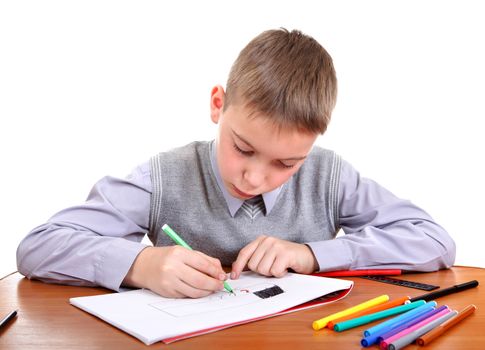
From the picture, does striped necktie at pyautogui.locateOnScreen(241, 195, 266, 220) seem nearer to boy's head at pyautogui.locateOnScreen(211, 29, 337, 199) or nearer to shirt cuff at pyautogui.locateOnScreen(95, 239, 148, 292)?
boy's head at pyautogui.locateOnScreen(211, 29, 337, 199)

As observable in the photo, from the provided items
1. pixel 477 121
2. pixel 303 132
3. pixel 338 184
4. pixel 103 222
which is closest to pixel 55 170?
pixel 103 222

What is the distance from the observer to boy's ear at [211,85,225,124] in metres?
1.15

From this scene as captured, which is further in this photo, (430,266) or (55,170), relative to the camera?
(55,170)

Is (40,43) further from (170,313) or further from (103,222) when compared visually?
(170,313)

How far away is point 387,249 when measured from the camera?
1169 mm

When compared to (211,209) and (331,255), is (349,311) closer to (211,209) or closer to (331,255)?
(331,255)

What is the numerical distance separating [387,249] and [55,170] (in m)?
1.34

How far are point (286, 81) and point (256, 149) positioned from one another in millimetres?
136

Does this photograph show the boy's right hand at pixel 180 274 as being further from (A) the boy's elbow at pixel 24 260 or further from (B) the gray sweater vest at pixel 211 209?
(B) the gray sweater vest at pixel 211 209

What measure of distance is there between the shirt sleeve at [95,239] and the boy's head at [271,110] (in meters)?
0.23

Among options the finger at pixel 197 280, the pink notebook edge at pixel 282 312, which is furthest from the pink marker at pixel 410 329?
the finger at pixel 197 280

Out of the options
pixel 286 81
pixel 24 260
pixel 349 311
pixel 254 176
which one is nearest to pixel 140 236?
pixel 24 260

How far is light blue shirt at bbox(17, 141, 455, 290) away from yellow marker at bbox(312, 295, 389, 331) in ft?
0.77

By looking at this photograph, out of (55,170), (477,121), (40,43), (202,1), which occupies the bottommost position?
(55,170)
